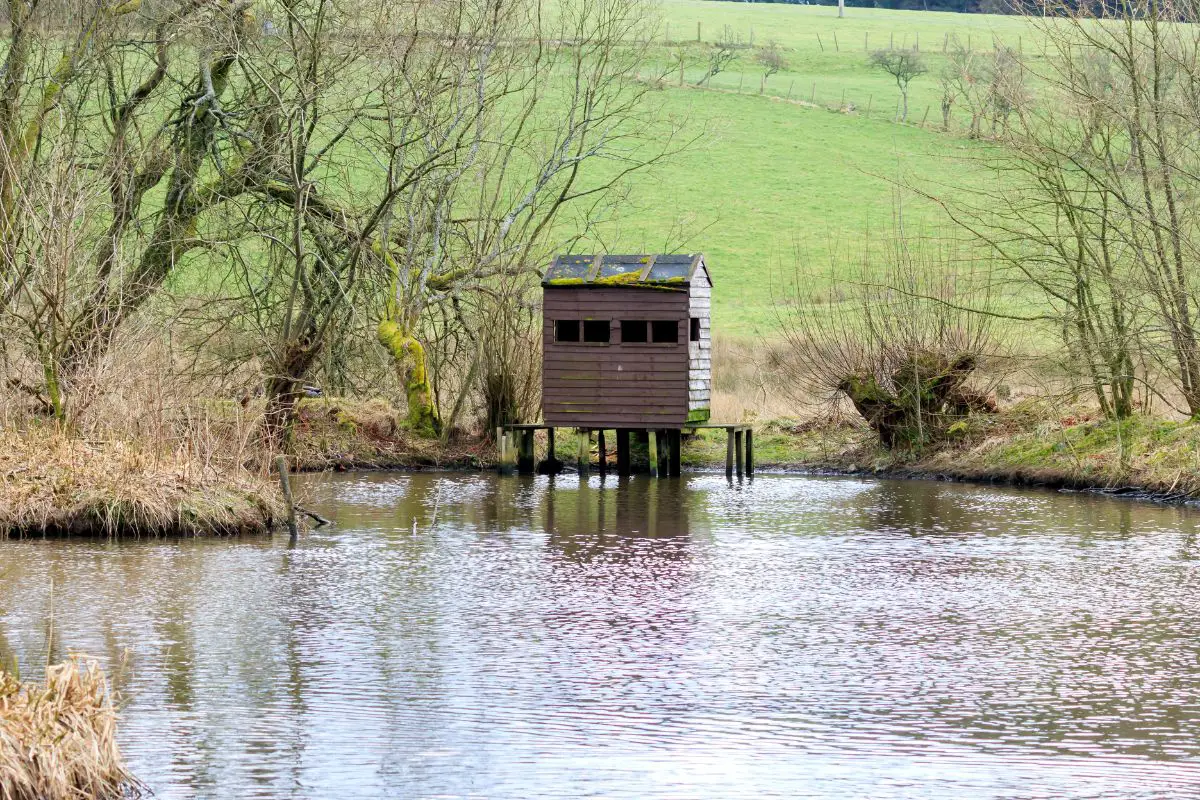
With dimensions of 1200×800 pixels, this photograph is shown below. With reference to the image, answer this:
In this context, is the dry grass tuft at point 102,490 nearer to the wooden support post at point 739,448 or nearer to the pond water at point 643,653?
the pond water at point 643,653

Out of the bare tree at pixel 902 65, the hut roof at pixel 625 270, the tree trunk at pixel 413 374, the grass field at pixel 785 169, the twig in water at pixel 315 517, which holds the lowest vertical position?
the twig in water at pixel 315 517

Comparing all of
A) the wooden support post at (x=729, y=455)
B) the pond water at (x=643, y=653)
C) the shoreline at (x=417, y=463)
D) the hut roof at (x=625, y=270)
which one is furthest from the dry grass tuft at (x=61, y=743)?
the wooden support post at (x=729, y=455)

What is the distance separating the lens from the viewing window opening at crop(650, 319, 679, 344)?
24.6 metres

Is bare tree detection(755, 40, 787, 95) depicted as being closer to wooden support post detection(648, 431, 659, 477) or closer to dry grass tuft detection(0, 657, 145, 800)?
wooden support post detection(648, 431, 659, 477)

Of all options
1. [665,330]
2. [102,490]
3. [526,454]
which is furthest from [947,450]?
[102,490]

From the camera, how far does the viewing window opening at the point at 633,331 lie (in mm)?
24828

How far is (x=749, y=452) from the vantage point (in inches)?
979

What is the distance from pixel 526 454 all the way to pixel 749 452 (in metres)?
3.57

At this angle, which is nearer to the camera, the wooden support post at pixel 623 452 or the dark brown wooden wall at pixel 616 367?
the dark brown wooden wall at pixel 616 367

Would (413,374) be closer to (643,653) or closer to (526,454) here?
(526,454)

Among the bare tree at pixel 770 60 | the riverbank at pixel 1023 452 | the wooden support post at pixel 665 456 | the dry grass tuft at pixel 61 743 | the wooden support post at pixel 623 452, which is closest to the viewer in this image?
the dry grass tuft at pixel 61 743

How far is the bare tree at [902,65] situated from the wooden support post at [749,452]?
40.6m

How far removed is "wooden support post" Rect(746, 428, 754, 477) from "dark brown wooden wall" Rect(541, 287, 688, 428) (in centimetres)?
131

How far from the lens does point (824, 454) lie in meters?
26.3
